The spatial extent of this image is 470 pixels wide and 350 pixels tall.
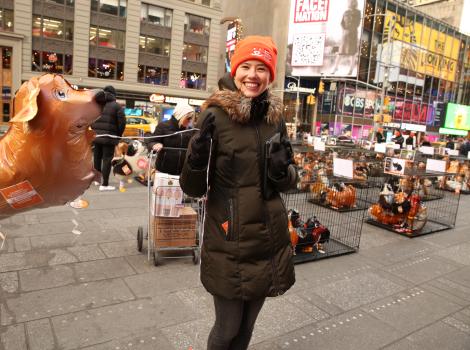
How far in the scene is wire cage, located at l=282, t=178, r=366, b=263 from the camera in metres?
5.91

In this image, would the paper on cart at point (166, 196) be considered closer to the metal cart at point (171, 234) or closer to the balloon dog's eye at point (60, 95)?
the metal cart at point (171, 234)

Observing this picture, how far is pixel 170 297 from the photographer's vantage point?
166 inches

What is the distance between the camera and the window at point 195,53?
41094 millimetres

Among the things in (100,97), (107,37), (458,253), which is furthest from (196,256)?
(107,37)

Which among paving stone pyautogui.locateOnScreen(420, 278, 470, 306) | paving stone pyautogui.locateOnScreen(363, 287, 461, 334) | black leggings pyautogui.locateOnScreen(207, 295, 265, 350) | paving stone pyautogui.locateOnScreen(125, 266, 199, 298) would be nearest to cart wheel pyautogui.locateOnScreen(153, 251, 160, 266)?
paving stone pyautogui.locateOnScreen(125, 266, 199, 298)

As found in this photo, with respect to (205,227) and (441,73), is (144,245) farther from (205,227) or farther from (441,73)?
(441,73)

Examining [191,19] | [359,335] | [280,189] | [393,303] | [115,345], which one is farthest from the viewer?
[191,19]

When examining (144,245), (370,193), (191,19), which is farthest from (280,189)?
(191,19)

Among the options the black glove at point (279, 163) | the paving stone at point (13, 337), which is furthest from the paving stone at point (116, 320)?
the black glove at point (279, 163)

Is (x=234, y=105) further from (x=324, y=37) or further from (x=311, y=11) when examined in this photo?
(x=311, y=11)

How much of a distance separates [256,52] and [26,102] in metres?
1.42

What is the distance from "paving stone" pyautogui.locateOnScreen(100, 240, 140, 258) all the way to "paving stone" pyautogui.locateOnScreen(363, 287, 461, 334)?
3.19 m

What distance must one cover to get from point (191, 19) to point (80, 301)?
4105cm

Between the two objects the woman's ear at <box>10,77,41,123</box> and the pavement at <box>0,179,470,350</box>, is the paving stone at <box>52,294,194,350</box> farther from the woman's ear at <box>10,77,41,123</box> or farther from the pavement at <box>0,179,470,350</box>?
the woman's ear at <box>10,77,41,123</box>
